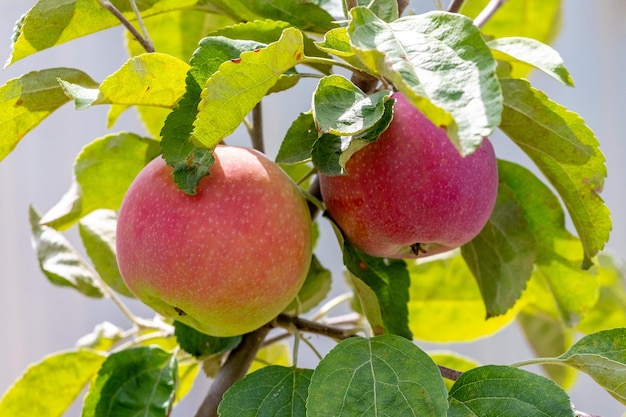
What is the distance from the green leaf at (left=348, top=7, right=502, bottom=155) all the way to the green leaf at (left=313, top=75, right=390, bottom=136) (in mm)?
28

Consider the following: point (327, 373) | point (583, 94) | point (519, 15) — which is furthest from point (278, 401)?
point (583, 94)

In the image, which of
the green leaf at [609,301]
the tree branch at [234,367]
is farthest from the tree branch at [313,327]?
the green leaf at [609,301]

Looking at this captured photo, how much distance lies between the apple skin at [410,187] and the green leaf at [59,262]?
0.97 ft

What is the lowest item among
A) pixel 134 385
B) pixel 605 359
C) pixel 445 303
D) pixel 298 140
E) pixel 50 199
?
pixel 50 199

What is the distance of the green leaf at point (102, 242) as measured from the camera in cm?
65

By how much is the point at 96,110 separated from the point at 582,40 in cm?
147

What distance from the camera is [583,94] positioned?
2.34 metres

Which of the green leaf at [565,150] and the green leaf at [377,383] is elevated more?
the green leaf at [565,150]

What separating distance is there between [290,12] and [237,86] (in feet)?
0.50

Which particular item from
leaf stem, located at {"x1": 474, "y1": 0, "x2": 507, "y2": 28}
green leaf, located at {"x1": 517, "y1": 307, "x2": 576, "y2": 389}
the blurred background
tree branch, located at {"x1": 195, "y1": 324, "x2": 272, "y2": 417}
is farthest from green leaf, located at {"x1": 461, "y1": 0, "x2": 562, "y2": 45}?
the blurred background

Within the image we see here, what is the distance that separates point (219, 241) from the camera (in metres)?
0.43

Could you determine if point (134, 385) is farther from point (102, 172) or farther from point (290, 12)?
point (290, 12)

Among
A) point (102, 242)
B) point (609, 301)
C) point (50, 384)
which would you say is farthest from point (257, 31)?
point (609, 301)

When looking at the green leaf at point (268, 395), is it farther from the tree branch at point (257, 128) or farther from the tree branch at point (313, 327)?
the tree branch at point (257, 128)
